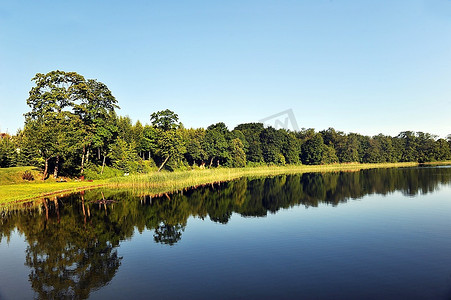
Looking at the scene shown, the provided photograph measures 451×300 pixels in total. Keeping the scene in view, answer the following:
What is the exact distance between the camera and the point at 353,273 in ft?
49.4

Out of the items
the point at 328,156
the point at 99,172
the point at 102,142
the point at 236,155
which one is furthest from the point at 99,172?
the point at 328,156

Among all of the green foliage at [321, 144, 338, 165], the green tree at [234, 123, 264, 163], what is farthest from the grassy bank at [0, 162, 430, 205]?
the green foliage at [321, 144, 338, 165]

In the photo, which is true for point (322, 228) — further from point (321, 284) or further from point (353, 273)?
point (321, 284)

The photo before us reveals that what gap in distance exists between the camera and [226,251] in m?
19.3

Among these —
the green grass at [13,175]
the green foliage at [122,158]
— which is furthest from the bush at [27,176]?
the green foliage at [122,158]

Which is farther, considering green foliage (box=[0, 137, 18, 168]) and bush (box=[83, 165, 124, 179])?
green foliage (box=[0, 137, 18, 168])

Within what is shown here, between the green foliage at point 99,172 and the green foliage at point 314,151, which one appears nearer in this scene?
the green foliage at point 99,172

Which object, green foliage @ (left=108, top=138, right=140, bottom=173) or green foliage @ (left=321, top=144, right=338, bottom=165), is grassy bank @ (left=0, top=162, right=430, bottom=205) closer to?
green foliage @ (left=108, top=138, right=140, bottom=173)

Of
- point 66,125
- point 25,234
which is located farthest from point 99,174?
point 25,234

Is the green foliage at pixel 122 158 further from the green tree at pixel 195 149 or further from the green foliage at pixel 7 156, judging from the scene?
the green tree at pixel 195 149

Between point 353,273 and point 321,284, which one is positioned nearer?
point 321,284

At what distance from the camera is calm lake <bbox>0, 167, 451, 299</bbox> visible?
1353 cm

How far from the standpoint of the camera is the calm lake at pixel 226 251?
44.4 ft

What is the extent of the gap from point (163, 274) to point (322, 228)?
1458 centimetres
